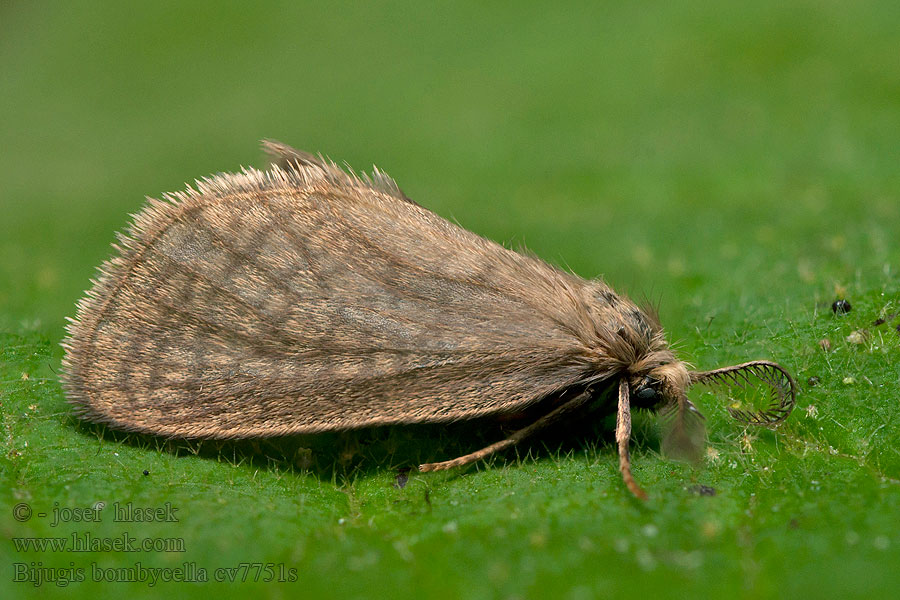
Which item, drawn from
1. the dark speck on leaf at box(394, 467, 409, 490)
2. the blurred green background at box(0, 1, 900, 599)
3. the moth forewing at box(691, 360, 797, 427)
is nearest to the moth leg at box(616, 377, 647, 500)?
the blurred green background at box(0, 1, 900, 599)

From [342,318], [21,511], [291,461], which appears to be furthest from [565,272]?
[21,511]

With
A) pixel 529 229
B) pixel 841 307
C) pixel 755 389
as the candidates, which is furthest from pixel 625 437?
pixel 529 229

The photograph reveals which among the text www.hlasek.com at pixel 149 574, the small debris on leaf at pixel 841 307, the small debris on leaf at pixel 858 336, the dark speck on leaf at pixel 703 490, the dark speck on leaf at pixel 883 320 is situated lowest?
the text www.hlasek.com at pixel 149 574

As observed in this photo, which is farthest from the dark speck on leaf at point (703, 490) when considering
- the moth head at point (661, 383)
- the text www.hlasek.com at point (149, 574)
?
the text www.hlasek.com at point (149, 574)

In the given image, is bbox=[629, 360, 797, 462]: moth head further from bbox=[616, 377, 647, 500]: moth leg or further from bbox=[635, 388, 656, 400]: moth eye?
bbox=[616, 377, 647, 500]: moth leg

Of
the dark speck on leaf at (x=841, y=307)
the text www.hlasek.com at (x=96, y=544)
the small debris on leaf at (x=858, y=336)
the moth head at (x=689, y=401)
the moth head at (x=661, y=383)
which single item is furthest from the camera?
the dark speck on leaf at (x=841, y=307)

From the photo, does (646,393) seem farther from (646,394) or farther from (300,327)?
(300,327)

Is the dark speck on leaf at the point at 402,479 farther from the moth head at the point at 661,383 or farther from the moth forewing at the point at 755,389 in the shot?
the moth forewing at the point at 755,389
